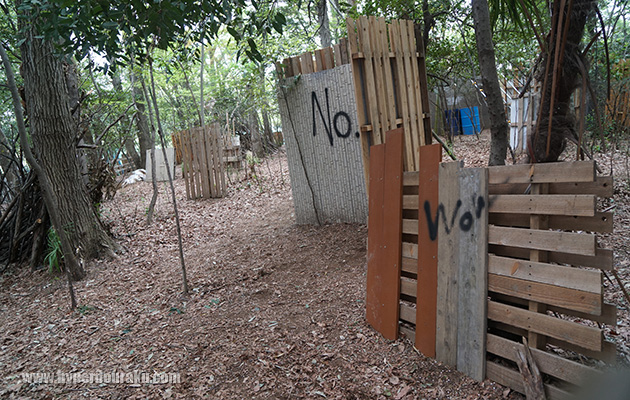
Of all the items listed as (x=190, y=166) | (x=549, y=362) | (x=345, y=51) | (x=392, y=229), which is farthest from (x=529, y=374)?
(x=190, y=166)

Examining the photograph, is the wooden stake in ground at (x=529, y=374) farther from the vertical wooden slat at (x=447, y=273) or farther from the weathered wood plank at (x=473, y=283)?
the vertical wooden slat at (x=447, y=273)

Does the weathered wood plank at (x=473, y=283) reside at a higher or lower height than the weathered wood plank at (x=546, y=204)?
lower

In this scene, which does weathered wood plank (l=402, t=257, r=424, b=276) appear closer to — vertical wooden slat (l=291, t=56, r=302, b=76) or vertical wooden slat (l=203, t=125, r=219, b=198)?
vertical wooden slat (l=291, t=56, r=302, b=76)

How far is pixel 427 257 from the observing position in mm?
2771

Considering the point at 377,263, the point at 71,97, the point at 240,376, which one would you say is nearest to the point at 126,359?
the point at 240,376

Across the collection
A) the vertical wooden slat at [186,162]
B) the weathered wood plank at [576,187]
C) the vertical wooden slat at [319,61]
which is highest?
the vertical wooden slat at [319,61]

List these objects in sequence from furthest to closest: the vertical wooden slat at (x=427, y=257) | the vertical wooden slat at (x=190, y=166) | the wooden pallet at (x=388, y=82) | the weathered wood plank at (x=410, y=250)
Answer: the vertical wooden slat at (x=190, y=166), the wooden pallet at (x=388, y=82), the weathered wood plank at (x=410, y=250), the vertical wooden slat at (x=427, y=257)

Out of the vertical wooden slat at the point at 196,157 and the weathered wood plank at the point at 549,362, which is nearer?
the weathered wood plank at the point at 549,362

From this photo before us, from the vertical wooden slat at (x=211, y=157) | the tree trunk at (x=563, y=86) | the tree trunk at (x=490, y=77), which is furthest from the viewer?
the vertical wooden slat at (x=211, y=157)

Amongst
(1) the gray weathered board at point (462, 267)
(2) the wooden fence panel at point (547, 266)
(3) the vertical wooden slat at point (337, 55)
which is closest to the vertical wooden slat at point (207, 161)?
(3) the vertical wooden slat at point (337, 55)

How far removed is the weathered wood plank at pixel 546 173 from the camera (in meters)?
2.04

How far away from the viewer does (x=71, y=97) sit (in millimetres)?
7465

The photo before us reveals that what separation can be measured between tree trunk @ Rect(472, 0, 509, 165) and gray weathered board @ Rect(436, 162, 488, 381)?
203 centimetres

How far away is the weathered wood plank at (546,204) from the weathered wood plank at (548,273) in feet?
0.94
